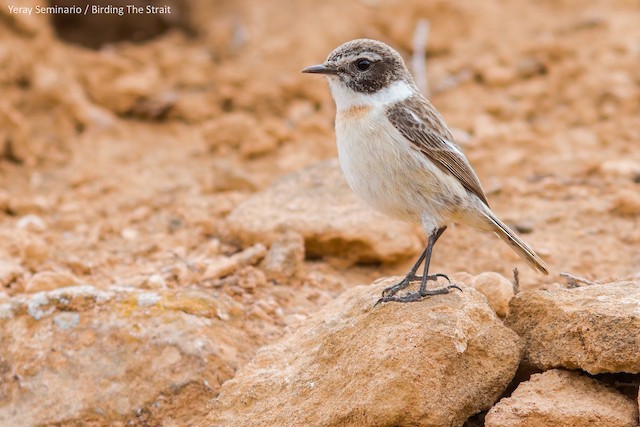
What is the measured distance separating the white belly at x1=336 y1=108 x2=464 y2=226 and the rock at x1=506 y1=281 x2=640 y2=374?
0.91m

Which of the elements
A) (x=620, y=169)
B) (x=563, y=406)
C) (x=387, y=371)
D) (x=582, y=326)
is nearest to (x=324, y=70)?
(x=387, y=371)

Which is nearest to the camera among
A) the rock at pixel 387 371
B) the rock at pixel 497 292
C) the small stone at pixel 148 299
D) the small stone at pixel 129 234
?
the rock at pixel 387 371

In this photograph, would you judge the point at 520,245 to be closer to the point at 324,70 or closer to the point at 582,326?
the point at 582,326

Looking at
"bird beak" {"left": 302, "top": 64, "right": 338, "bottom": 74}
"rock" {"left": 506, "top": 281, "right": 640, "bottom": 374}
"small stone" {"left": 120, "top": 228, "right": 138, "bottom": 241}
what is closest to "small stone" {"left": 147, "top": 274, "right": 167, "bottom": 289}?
"small stone" {"left": 120, "top": 228, "right": 138, "bottom": 241}

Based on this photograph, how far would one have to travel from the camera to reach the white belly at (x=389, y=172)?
545 cm

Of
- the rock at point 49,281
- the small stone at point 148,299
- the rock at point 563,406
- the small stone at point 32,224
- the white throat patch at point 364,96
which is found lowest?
the rock at point 563,406

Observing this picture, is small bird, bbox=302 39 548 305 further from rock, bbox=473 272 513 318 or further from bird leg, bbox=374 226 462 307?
rock, bbox=473 272 513 318

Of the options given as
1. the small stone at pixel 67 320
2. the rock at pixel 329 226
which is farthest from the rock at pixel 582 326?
the small stone at pixel 67 320

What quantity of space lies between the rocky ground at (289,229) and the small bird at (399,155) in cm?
43

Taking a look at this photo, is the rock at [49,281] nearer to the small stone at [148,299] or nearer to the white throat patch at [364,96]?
the small stone at [148,299]

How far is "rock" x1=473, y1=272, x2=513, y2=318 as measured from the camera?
17.6ft

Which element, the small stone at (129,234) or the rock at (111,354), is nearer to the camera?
the rock at (111,354)

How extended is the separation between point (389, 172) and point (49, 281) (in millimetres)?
2668

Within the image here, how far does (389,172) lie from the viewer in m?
5.44
